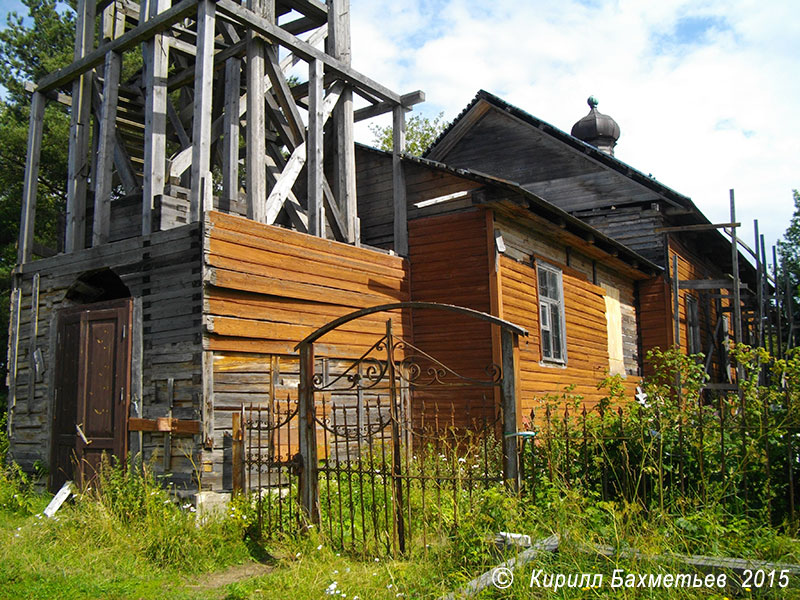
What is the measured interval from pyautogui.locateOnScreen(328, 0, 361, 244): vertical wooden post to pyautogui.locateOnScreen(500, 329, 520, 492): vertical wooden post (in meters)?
5.18

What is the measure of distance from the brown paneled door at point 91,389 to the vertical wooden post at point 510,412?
187 inches

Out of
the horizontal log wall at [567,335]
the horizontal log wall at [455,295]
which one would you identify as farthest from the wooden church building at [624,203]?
the horizontal log wall at [455,295]

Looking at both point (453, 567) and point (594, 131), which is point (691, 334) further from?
point (453, 567)

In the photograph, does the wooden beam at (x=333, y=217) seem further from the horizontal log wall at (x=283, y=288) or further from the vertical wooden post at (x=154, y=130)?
the vertical wooden post at (x=154, y=130)

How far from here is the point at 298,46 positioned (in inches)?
390

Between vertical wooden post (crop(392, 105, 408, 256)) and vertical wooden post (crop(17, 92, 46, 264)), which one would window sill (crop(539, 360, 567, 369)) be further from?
vertical wooden post (crop(17, 92, 46, 264))

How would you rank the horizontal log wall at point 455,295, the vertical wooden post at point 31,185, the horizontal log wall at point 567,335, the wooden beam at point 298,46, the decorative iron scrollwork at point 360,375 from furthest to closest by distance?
the horizontal log wall at point 567,335 → the horizontal log wall at point 455,295 → the vertical wooden post at point 31,185 → the wooden beam at point 298,46 → the decorative iron scrollwork at point 360,375

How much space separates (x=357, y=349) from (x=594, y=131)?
1441 centimetres

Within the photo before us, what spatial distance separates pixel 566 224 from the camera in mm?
12016

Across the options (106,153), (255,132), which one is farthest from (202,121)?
(106,153)

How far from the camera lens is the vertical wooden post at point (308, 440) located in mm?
6305

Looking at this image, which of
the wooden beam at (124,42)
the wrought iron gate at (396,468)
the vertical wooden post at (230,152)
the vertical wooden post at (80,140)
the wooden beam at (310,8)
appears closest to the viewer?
the wrought iron gate at (396,468)

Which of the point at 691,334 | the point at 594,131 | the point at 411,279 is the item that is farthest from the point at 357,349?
the point at 594,131

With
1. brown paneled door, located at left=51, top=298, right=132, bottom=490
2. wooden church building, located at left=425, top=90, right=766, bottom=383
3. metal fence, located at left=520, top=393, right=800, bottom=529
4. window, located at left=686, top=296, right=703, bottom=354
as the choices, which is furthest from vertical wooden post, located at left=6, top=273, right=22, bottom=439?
window, located at left=686, top=296, right=703, bottom=354
